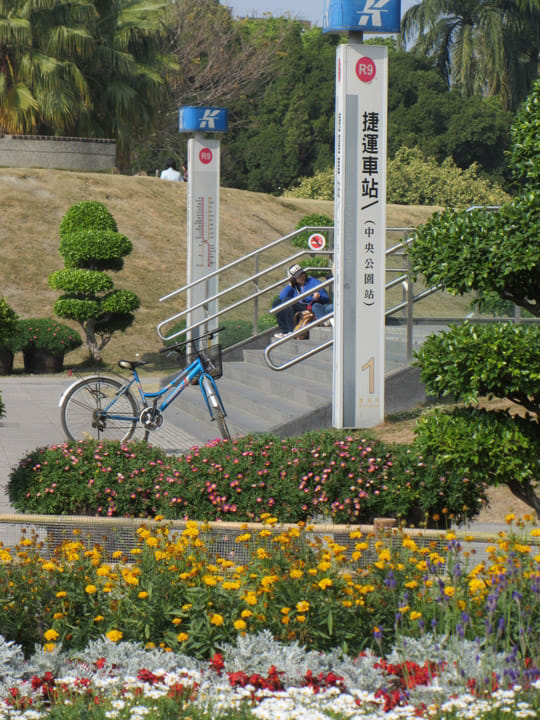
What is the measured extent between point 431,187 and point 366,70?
34.1m

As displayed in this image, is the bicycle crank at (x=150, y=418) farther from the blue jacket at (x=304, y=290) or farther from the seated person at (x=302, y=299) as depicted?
the blue jacket at (x=304, y=290)

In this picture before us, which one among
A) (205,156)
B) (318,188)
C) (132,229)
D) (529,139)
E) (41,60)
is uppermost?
(41,60)

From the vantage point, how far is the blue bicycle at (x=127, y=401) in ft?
31.1

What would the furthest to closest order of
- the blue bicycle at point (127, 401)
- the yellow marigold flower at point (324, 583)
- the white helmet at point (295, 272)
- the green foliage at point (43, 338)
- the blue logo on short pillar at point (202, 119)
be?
the green foliage at point (43, 338) → the blue logo on short pillar at point (202, 119) → the white helmet at point (295, 272) → the blue bicycle at point (127, 401) → the yellow marigold flower at point (324, 583)

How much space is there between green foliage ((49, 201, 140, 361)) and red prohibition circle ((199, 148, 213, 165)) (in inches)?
160

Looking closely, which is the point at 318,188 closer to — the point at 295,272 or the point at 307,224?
the point at 307,224

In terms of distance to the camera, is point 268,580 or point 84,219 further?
point 84,219

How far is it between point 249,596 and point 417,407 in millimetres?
6404

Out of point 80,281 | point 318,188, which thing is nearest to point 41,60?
point 80,281

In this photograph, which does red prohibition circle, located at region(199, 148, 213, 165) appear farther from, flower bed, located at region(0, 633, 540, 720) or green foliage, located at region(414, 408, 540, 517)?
flower bed, located at region(0, 633, 540, 720)

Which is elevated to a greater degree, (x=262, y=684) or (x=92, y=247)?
(x=92, y=247)

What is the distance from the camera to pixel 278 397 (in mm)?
11688

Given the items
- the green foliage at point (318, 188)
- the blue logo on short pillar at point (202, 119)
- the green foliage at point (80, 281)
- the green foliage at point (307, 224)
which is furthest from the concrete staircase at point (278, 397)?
the green foliage at point (318, 188)

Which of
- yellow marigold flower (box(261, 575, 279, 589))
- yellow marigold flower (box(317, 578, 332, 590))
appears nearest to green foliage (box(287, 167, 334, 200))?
yellow marigold flower (box(261, 575, 279, 589))
